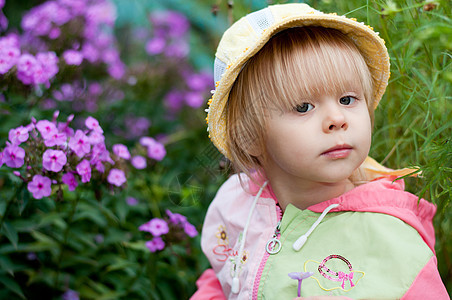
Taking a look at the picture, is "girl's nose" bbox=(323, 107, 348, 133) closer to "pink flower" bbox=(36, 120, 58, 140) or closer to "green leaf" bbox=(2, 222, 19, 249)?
"pink flower" bbox=(36, 120, 58, 140)

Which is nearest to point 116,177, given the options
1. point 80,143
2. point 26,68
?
point 80,143

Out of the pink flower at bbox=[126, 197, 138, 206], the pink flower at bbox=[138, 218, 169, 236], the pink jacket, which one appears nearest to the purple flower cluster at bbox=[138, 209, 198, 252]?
the pink flower at bbox=[138, 218, 169, 236]

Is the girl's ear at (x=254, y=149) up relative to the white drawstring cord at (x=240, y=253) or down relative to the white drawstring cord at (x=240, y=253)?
up

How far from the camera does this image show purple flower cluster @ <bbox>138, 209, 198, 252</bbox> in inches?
70.4

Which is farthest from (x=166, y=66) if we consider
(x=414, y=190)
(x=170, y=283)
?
(x=414, y=190)

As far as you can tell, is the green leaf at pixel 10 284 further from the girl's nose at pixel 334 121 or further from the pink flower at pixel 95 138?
the girl's nose at pixel 334 121

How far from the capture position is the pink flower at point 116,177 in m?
1.72

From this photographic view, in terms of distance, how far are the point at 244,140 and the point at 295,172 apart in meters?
0.20

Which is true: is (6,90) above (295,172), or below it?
below

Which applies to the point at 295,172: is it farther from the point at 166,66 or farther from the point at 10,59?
the point at 166,66

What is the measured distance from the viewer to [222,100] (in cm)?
140

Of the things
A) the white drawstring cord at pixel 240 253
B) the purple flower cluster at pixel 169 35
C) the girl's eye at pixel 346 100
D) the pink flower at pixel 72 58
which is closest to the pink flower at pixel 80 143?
the white drawstring cord at pixel 240 253

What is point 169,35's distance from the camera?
368 centimetres

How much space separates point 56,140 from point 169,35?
7.37 feet
